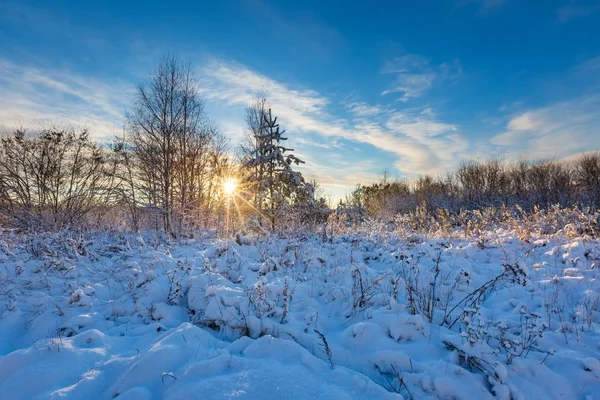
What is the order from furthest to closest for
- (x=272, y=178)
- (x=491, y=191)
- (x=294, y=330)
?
1. (x=491, y=191)
2. (x=272, y=178)
3. (x=294, y=330)

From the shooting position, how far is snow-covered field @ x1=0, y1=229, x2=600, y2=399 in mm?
2320

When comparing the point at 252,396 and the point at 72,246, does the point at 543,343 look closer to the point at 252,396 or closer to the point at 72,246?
the point at 252,396

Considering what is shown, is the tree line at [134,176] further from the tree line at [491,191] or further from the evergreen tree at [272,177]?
the tree line at [491,191]

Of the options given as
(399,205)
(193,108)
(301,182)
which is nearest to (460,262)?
(301,182)

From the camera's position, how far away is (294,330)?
3.19 meters

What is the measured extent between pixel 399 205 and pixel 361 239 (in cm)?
1899

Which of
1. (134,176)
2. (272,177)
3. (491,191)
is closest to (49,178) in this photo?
(134,176)

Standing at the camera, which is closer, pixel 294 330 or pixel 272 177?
pixel 294 330

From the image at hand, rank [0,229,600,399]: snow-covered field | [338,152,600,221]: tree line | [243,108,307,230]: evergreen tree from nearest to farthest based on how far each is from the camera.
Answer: [0,229,600,399]: snow-covered field → [243,108,307,230]: evergreen tree → [338,152,600,221]: tree line

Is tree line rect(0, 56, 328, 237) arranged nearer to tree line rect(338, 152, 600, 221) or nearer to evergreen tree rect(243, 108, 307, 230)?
evergreen tree rect(243, 108, 307, 230)

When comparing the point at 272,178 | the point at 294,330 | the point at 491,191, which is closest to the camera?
the point at 294,330

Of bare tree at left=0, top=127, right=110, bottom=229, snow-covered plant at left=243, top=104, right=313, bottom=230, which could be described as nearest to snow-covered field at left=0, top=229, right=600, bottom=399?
snow-covered plant at left=243, top=104, right=313, bottom=230

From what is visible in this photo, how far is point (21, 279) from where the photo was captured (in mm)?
4465

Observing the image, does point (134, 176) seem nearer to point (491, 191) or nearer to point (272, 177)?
point (272, 177)
